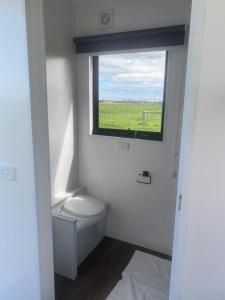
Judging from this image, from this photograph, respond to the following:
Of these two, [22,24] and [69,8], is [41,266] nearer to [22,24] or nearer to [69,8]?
[22,24]

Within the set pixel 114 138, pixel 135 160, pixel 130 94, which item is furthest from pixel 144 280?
pixel 130 94

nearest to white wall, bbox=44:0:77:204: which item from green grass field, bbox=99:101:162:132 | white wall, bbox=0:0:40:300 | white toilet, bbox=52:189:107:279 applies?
white toilet, bbox=52:189:107:279

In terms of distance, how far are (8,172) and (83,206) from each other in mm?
1027

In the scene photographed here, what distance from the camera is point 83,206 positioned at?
7.41 feet

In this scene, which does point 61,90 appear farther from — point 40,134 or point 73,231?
point 73,231

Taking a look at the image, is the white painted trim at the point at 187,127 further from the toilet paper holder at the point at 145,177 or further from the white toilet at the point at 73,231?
the toilet paper holder at the point at 145,177

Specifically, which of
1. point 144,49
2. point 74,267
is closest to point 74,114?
point 144,49

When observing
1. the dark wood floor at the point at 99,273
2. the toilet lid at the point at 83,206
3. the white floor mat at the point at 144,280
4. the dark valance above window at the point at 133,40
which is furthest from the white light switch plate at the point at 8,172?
the dark valance above window at the point at 133,40

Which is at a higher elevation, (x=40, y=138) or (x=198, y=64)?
(x=198, y=64)

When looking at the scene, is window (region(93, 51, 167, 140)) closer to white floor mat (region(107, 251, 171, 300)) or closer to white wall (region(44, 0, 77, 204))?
white wall (region(44, 0, 77, 204))

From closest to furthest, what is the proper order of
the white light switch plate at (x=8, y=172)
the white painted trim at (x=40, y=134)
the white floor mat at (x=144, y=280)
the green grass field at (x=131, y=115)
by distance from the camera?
1. the white painted trim at (x=40, y=134)
2. the white light switch plate at (x=8, y=172)
3. the white floor mat at (x=144, y=280)
4. the green grass field at (x=131, y=115)

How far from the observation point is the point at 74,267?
2023 millimetres

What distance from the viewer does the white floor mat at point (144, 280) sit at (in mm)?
1842

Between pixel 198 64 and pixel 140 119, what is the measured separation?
1.38 m
